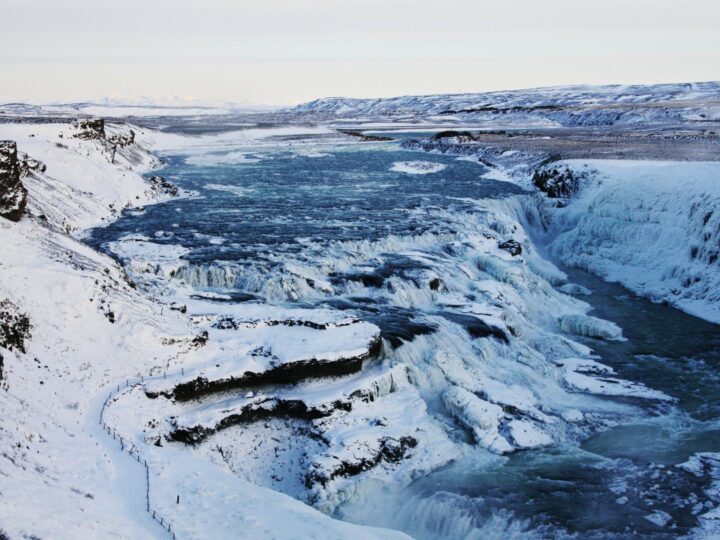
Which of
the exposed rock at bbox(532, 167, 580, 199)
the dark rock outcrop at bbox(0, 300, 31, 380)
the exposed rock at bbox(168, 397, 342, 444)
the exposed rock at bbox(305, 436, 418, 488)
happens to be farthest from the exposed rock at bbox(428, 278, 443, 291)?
the exposed rock at bbox(532, 167, 580, 199)

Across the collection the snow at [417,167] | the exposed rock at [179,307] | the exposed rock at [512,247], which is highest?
the snow at [417,167]

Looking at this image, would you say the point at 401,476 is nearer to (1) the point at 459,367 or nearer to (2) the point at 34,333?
(1) the point at 459,367

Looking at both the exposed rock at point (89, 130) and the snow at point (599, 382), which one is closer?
the snow at point (599, 382)

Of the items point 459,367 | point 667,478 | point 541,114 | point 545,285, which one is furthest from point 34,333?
point 541,114

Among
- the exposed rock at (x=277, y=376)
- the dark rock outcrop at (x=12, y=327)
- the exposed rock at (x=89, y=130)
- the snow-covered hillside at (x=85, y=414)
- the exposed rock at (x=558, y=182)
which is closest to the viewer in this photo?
the snow-covered hillside at (x=85, y=414)

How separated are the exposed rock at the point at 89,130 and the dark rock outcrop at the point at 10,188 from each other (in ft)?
101

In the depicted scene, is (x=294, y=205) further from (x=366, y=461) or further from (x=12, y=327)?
(x=366, y=461)

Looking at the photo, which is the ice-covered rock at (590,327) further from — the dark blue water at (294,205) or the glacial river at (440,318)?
the dark blue water at (294,205)

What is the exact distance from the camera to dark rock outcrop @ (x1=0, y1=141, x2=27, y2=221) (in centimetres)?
2167

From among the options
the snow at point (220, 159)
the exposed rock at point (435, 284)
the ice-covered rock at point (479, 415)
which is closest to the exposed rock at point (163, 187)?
the snow at point (220, 159)

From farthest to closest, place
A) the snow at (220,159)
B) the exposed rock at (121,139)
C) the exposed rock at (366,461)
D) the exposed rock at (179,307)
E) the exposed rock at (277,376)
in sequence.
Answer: the snow at (220,159) < the exposed rock at (121,139) < the exposed rock at (179,307) < the exposed rock at (277,376) < the exposed rock at (366,461)

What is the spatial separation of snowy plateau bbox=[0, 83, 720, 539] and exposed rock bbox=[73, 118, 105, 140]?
1521cm

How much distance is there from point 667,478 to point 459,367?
7050 mm

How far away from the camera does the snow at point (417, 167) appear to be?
196 ft
